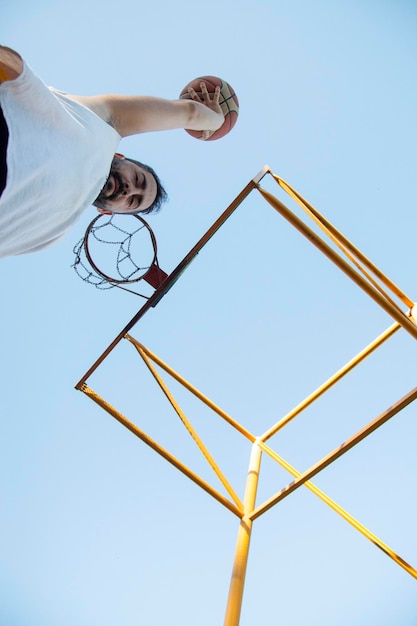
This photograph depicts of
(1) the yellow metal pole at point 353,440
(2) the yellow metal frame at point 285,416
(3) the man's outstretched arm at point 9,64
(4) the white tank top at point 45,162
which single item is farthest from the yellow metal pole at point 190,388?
(3) the man's outstretched arm at point 9,64

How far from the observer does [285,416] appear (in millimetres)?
4828

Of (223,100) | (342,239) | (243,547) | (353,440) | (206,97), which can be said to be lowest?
(243,547)

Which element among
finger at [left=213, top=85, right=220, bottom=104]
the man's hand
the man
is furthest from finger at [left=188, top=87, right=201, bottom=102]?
the man

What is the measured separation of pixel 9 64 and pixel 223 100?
3.68 m

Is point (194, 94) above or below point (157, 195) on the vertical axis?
above

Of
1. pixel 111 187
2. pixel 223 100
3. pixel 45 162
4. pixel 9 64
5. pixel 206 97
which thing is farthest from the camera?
pixel 223 100

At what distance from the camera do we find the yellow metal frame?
3133 mm

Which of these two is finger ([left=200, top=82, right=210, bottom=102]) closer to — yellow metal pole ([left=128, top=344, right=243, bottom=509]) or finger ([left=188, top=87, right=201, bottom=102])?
finger ([left=188, top=87, right=201, bottom=102])

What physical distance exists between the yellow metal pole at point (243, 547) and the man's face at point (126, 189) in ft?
8.37

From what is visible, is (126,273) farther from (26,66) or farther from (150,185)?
(26,66)

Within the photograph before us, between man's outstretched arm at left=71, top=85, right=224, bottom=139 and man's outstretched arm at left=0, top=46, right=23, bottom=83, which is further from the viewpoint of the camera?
man's outstretched arm at left=71, top=85, right=224, bottom=139

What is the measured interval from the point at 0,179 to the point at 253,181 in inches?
88.8

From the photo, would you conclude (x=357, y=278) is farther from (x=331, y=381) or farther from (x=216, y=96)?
(x=216, y=96)

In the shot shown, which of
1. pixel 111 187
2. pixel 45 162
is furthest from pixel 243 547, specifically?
pixel 45 162
